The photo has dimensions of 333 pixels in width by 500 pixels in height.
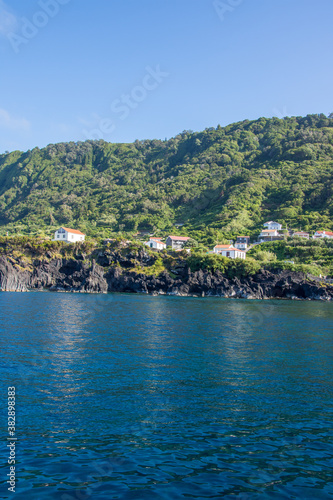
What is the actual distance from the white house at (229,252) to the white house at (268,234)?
2223 centimetres

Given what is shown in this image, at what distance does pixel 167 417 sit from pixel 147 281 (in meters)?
85.5

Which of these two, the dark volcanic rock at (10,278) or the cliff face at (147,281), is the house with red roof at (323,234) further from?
the dark volcanic rock at (10,278)

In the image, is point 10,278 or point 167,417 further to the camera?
point 10,278

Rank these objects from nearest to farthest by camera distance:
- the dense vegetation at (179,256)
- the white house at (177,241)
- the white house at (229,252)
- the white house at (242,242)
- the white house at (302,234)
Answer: the dense vegetation at (179,256) → the white house at (229,252) → the white house at (302,234) → the white house at (242,242) → the white house at (177,241)

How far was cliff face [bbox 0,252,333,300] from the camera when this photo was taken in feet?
317

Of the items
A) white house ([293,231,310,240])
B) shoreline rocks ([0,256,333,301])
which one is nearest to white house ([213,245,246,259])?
shoreline rocks ([0,256,333,301])

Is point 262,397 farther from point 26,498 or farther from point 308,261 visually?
point 308,261

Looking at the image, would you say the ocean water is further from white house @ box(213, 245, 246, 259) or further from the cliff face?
white house @ box(213, 245, 246, 259)

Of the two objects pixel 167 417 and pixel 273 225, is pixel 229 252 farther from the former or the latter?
pixel 167 417

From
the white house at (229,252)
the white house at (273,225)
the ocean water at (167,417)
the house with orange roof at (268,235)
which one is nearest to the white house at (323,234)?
the house with orange roof at (268,235)

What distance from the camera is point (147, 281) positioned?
334ft

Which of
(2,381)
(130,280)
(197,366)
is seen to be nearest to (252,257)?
(130,280)

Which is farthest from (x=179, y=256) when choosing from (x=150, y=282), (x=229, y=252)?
(x=229, y=252)

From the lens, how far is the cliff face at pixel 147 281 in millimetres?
96562
